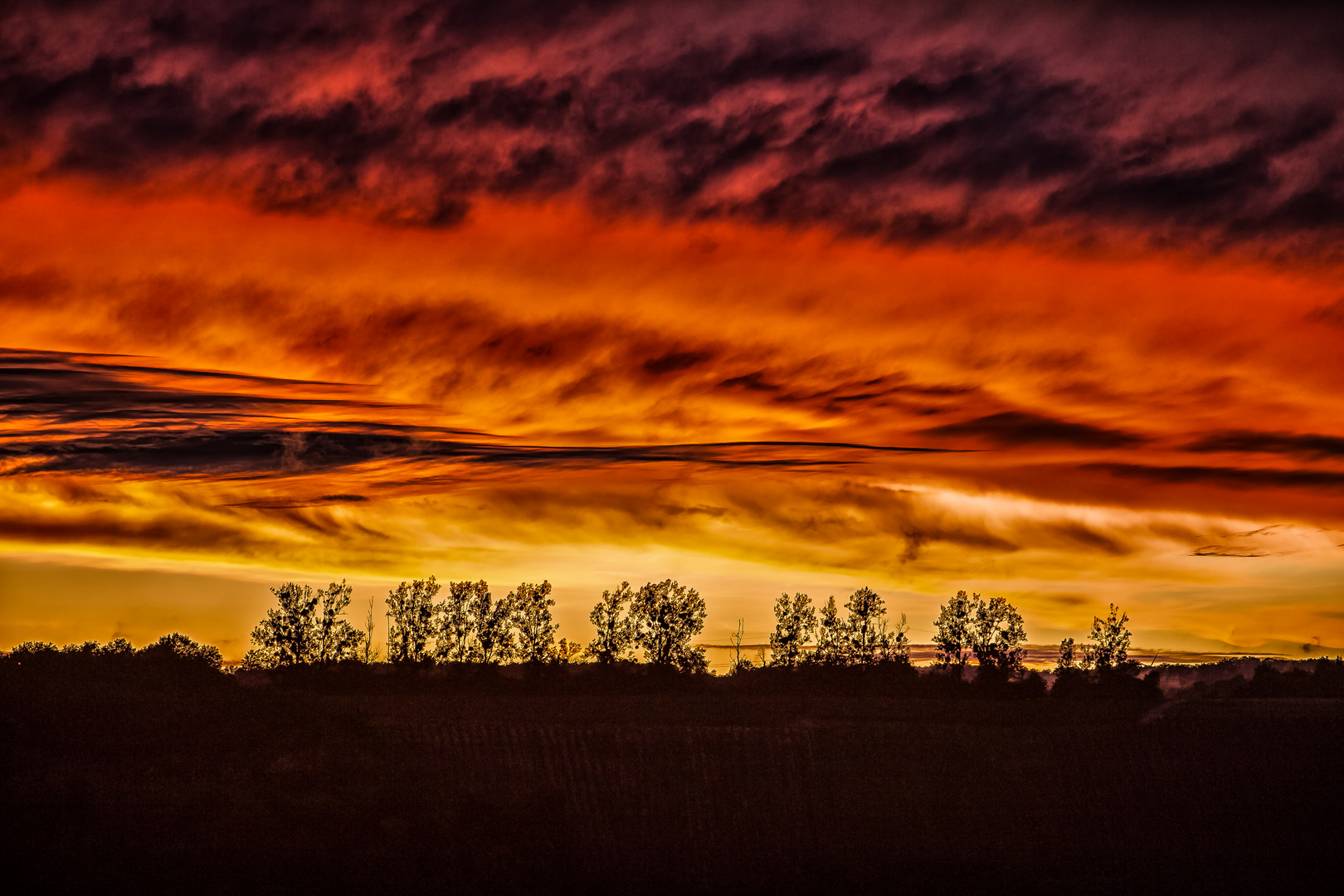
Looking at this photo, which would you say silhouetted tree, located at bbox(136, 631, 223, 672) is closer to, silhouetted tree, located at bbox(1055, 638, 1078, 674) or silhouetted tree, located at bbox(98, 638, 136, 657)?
silhouetted tree, located at bbox(98, 638, 136, 657)

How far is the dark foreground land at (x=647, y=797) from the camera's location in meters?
96.6

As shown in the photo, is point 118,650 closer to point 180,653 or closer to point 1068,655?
point 180,653

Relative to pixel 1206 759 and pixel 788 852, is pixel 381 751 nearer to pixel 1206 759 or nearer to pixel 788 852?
pixel 788 852

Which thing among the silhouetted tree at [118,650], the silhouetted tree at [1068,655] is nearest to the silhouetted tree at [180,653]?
the silhouetted tree at [118,650]

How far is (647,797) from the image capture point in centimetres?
11169

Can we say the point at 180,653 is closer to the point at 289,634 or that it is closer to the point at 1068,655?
the point at 289,634

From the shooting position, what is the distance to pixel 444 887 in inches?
3629

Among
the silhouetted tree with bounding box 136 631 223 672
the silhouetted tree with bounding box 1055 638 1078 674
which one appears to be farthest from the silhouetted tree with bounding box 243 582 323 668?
the silhouetted tree with bounding box 1055 638 1078 674

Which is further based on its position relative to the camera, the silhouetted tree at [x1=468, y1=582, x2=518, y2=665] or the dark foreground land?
the silhouetted tree at [x1=468, y1=582, x2=518, y2=665]

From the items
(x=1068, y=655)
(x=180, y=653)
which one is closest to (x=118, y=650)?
(x=180, y=653)

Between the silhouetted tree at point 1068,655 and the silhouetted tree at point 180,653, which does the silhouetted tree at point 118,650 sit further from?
the silhouetted tree at point 1068,655

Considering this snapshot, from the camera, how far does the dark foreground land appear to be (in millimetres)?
96562

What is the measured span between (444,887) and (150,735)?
3648 centimetres

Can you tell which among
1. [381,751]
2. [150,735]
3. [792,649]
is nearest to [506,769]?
[381,751]
